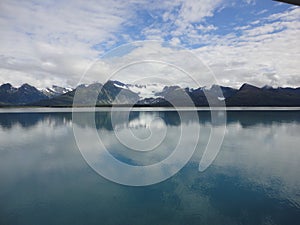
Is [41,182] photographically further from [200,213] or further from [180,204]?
[200,213]

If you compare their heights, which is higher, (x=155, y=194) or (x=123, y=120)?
(x=123, y=120)

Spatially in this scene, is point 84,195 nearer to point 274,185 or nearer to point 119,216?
point 119,216

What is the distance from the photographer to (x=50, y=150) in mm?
14672

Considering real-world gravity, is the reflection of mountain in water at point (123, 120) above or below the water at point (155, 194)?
above

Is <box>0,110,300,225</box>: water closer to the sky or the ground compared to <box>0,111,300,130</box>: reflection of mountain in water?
closer to the ground

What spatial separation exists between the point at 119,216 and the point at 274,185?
5909 mm

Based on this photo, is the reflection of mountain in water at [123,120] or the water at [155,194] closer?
the water at [155,194]

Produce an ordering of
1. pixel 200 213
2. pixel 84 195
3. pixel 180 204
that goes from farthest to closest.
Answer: pixel 84 195 < pixel 180 204 < pixel 200 213

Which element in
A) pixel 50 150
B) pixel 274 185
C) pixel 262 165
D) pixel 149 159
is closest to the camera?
pixel 274 185

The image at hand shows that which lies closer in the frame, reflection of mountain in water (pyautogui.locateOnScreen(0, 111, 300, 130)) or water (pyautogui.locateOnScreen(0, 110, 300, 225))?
water (pyautogui.locateOnScreen(0, 110, 300, 225))

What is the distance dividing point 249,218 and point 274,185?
3116 millimetres

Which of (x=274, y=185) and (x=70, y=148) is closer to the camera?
(x=274, y=185)

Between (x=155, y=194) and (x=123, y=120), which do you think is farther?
(x=123, y=120)

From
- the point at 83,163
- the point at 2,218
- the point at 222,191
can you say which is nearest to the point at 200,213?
the point at 222,191
